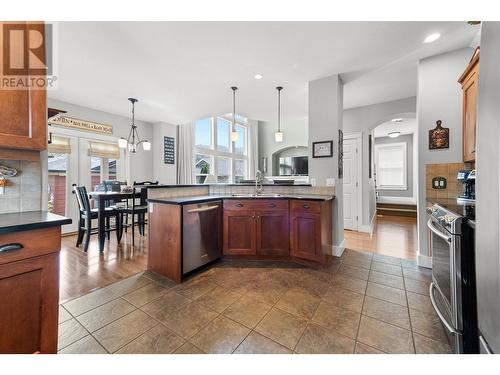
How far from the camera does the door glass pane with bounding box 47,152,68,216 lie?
158 inches

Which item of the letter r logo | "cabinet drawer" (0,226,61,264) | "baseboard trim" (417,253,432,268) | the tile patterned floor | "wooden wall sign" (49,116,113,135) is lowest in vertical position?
the tile patterned floor

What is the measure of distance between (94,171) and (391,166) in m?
9.02

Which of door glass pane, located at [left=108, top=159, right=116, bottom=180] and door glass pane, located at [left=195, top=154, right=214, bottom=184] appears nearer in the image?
door glass pane, located at [left=108, top=159, right=116, bottom=180]

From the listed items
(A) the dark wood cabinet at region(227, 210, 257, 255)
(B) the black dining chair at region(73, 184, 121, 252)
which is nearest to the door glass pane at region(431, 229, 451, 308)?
(A) the dark wood cabinet at region(227, 210, 257, 255)

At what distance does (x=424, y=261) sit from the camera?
2.52 metres

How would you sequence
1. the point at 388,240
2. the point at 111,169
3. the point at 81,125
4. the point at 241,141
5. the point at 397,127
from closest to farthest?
the point at 388,240, the point at 81,125, the point at 111,169, the point at 397,127, the point at 241,141

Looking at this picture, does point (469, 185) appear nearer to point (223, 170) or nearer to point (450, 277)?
point (450, 277)

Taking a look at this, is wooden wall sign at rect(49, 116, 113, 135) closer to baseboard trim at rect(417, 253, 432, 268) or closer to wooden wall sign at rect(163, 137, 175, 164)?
wooden wall sign at rect(163, 137, 175, 164)

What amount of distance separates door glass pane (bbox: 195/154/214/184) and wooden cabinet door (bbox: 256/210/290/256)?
12.9ft

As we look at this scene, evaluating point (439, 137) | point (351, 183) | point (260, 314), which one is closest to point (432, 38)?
point (439, 137)

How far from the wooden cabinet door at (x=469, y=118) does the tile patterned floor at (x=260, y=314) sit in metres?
1.41

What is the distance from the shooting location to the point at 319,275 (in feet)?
7.64
